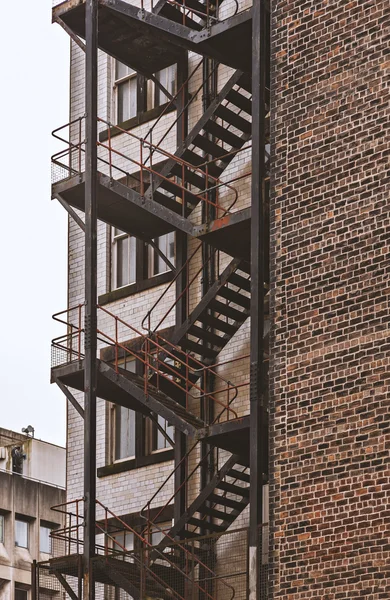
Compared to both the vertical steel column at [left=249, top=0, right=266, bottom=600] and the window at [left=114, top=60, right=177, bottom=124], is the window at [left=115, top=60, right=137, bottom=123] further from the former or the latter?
the vertical steel column at [left=249, top=0, right=266, bottom=600]

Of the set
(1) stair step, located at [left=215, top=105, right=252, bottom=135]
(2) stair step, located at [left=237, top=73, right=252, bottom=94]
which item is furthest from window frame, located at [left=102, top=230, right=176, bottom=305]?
(2) stair step, located at [left=237, top=73, right=252, bottom=94]

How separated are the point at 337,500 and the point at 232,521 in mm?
4581

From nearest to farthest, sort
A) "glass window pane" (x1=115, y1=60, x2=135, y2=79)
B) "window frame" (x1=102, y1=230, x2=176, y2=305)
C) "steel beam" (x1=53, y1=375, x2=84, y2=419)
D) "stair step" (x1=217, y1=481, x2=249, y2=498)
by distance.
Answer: "stair step" (x1=217, y1=481, x2=249, y2=498) < "steel beam" (x1=53, y1=375, x2=84, y2=419) < "window frame" (x1=102, y1=230, x2=176, y2=305) < "glass window pane" (x1=115, y1=60, x2=135, y2=79)

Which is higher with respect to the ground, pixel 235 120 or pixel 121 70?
pixel 121 70

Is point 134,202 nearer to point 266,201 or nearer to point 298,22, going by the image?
point 266,201

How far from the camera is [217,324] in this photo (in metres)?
25.4

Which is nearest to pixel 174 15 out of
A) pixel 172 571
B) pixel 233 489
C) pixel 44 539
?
pixel 233 489

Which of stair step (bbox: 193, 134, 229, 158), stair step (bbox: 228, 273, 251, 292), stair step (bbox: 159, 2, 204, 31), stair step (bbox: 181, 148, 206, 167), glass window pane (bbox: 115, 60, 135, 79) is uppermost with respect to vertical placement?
glass window pane (bbox: 115, 60, 135, 79)

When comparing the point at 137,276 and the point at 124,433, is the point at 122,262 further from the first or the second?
the point at 124,433

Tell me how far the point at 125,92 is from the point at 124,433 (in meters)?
6.80

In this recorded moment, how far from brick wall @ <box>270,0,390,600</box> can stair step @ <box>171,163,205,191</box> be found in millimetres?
3865

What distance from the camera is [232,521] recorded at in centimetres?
2448

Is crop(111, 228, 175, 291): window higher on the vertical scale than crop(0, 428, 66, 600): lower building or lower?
lower

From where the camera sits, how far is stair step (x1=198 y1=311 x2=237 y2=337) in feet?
83.0
